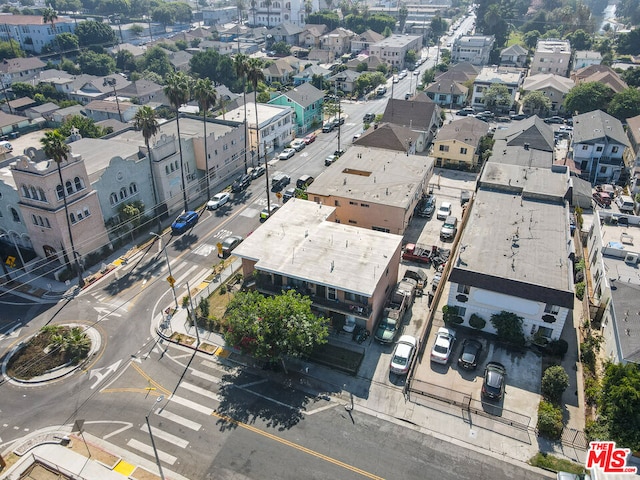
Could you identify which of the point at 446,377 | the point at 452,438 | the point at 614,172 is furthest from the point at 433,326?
the point at 614,172

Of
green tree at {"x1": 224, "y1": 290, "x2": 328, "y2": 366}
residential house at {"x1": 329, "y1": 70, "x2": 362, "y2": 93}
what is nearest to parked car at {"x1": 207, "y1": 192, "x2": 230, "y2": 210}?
green tree at {"x1": 224, "y1": 290, "x2": 328, "y2": 366}

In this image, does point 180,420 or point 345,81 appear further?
point 345,81

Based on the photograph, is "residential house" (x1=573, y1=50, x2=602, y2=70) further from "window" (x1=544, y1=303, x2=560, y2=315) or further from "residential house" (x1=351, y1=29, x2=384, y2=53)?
"window" (x1=544, y1=303, x2=560, y2=315)

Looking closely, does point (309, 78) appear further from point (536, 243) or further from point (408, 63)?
point (536, 243)

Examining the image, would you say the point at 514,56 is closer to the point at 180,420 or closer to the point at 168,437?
the point at 180,420

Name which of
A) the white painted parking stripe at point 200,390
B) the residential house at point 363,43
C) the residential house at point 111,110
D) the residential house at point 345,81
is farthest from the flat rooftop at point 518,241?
the residential house at point 363,43

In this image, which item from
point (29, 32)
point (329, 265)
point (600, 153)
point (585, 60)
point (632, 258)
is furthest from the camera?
point (29, 32)

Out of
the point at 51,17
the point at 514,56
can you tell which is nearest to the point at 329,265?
the point at 514,56
